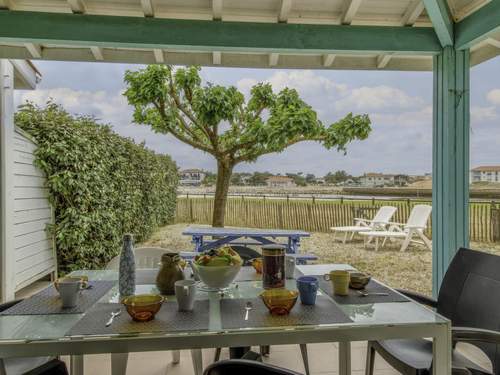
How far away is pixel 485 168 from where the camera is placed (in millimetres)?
2871

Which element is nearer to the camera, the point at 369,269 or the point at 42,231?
the point at 42,231

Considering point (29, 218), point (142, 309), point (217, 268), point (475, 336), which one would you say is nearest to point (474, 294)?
point (475, 336)

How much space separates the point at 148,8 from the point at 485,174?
8.79 ft

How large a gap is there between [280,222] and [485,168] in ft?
6.95

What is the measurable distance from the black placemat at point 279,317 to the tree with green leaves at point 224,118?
270cm

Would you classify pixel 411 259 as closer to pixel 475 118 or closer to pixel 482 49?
pixel 475 118

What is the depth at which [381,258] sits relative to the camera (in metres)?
4.46

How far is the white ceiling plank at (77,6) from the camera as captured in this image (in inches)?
102

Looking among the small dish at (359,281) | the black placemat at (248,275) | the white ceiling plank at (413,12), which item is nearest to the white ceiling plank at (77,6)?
the black placemat at (248,275)

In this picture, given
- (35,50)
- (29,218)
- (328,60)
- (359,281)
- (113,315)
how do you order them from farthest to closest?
(29,218) → (328,60) → (35,50) → (359,281) → (113,315)

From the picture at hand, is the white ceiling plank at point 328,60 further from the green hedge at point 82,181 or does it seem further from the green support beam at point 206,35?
the green hedge at point 82,181

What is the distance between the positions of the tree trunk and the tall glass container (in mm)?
2460

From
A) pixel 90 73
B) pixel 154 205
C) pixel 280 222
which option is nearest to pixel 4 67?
pixel 90 73

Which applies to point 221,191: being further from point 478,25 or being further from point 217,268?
point 478,25
